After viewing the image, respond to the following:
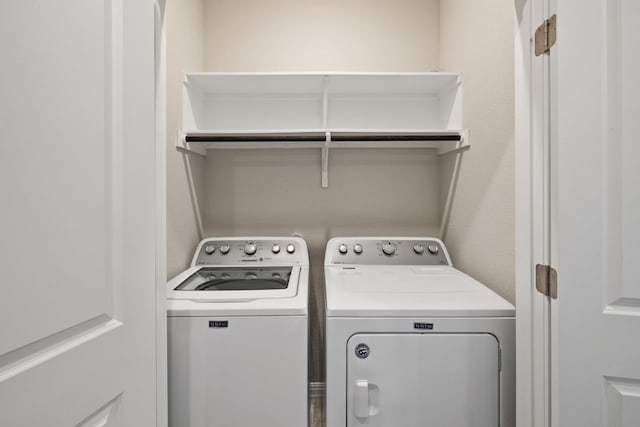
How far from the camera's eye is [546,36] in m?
0.98

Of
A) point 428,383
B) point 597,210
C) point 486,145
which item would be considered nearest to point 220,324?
point 428,383

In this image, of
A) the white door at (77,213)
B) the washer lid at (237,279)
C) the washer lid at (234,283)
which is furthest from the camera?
the washer lid at (237,279)

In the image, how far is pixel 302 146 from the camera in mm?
2055

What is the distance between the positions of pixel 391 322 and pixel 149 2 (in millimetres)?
1325

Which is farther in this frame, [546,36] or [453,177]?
[453,177]

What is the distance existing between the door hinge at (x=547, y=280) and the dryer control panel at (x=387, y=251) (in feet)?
2.93

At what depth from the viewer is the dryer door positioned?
1193mm

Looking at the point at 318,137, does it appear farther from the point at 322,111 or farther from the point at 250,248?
the point at 250,248

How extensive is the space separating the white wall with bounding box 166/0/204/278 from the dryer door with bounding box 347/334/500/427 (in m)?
1.14

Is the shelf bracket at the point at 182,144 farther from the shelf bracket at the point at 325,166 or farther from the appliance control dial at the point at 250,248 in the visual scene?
the shelf bracket at the point at 325,166

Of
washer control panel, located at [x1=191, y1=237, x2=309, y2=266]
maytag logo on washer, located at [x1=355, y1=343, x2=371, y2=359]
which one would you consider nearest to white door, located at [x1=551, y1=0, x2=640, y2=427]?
maytag logo on washer, located at [x1=355, y1=343, x2=371, y2=359]

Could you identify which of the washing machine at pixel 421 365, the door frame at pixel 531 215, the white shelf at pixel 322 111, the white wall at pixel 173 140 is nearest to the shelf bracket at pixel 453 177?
the white shelf at pixel 322 111

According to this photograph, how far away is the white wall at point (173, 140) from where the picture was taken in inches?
65.7

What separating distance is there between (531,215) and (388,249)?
3.22 feet
